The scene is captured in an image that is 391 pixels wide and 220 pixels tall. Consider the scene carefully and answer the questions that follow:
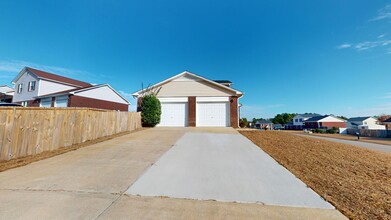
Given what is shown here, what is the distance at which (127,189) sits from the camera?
3.30 metres

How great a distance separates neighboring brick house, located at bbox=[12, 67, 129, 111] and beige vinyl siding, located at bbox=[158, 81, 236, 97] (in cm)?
983

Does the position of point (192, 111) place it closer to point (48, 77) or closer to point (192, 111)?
point (192, 111)

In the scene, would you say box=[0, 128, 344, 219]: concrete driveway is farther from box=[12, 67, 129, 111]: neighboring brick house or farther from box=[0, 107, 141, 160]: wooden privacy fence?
box=[12, 67, 129, 111]: neighboring brick house

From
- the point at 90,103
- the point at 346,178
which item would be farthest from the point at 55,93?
the point at 346,178

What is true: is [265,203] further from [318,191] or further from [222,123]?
[222,123]

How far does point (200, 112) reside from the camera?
15.8m

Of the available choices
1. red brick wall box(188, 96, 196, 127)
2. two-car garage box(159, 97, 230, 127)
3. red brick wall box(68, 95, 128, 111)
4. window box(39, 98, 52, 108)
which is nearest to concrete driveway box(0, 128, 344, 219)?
red brick wall box(188, 96, 196, 127)

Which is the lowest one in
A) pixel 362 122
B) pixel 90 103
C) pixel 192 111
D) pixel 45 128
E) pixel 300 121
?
pixel 45 128

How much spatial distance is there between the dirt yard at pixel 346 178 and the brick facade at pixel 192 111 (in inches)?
368

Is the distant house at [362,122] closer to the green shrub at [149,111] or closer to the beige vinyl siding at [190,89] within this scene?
the beige vinyl siding at [190,89]

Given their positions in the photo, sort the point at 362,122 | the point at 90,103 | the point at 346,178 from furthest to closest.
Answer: the point at 362,122 → the point at 90,103 → the point at 346,178

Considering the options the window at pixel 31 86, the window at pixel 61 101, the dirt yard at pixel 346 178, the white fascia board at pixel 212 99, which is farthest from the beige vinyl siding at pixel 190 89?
the window at pixel 31 86

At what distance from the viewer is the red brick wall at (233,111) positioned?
15.0 m

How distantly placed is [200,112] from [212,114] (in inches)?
46.0
